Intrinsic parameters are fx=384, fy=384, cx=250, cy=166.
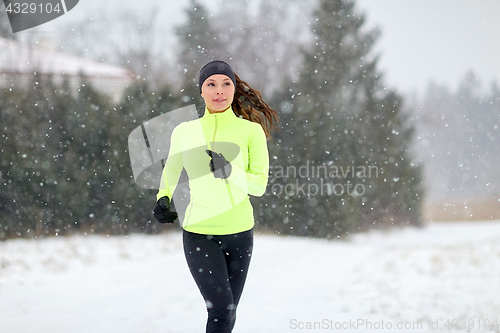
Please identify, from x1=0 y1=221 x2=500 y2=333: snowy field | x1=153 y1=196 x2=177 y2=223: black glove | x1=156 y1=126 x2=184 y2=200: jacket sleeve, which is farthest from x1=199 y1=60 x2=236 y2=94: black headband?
x1=0 y1=221 x2=500 y2=333: snowy field

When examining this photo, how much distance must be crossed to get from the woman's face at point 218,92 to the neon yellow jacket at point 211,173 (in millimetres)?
43

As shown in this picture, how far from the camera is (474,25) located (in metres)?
14.2

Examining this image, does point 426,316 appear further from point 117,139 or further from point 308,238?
point 117,139

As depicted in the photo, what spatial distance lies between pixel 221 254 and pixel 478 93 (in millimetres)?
32794

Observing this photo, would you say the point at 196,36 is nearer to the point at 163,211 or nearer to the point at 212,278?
the point at 163,211

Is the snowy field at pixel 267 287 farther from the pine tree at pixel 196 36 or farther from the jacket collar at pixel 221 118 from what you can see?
the pine tree at pixel 196 36

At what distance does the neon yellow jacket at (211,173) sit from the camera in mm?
2031

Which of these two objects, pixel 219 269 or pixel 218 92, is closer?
pixel 219 269

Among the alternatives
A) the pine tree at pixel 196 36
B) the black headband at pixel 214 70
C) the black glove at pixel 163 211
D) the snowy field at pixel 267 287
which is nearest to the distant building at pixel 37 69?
the pine tree at pixel 196 36

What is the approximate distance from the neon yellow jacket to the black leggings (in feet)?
0.17

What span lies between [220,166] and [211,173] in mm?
160

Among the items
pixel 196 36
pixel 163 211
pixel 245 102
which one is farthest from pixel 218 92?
pixel 196 36

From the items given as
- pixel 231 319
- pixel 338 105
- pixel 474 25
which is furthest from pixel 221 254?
pixel 474 25

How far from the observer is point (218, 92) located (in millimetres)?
2135
